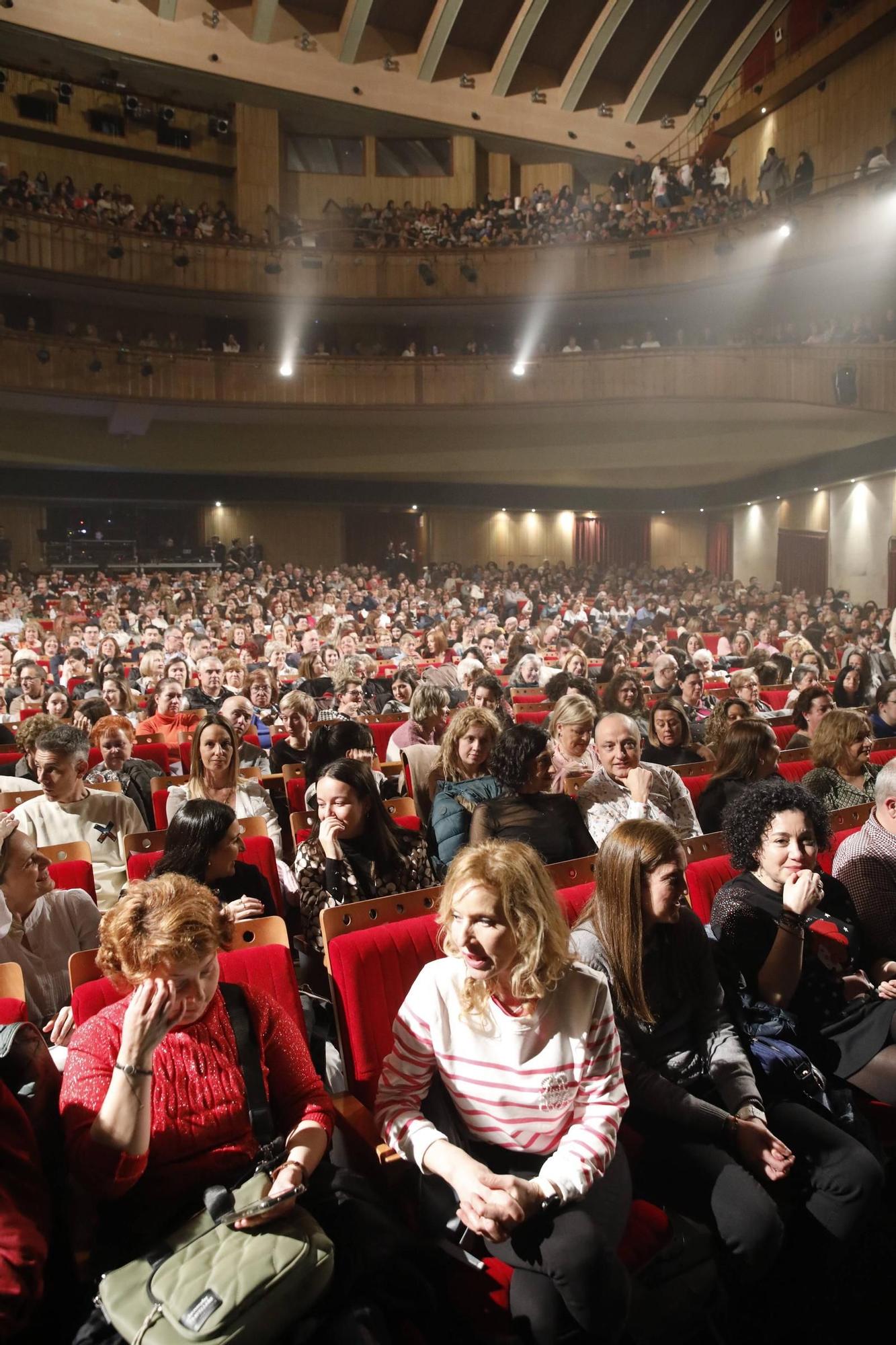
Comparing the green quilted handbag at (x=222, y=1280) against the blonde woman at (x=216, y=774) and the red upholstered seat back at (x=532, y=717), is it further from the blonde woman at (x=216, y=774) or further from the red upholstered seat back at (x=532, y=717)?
the red upholstered seat back at (x=532, y=717)

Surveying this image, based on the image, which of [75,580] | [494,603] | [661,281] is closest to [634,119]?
[661,281]

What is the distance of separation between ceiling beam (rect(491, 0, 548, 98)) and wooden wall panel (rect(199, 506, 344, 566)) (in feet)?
29.7

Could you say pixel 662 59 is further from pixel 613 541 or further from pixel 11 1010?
pixel 11 1010

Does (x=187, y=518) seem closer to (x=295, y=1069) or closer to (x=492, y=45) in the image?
(x=492, y=45)

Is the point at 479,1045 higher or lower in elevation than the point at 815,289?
lower

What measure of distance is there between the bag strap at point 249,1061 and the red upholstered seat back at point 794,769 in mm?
3099

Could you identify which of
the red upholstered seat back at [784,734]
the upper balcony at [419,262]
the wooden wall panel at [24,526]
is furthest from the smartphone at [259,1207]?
the wooden wall panel at [24,526]

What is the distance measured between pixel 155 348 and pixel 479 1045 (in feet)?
54.5

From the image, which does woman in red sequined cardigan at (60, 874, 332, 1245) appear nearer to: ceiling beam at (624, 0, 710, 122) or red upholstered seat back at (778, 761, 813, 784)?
red upholstered seat back at (778, 761, 813, 784)

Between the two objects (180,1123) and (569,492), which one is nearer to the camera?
(180,1123)

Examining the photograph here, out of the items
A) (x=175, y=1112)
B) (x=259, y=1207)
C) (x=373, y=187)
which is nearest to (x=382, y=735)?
(x=175, y=1112)

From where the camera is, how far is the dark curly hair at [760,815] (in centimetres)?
250

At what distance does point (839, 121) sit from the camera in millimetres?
16109

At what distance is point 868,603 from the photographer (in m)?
14.1
